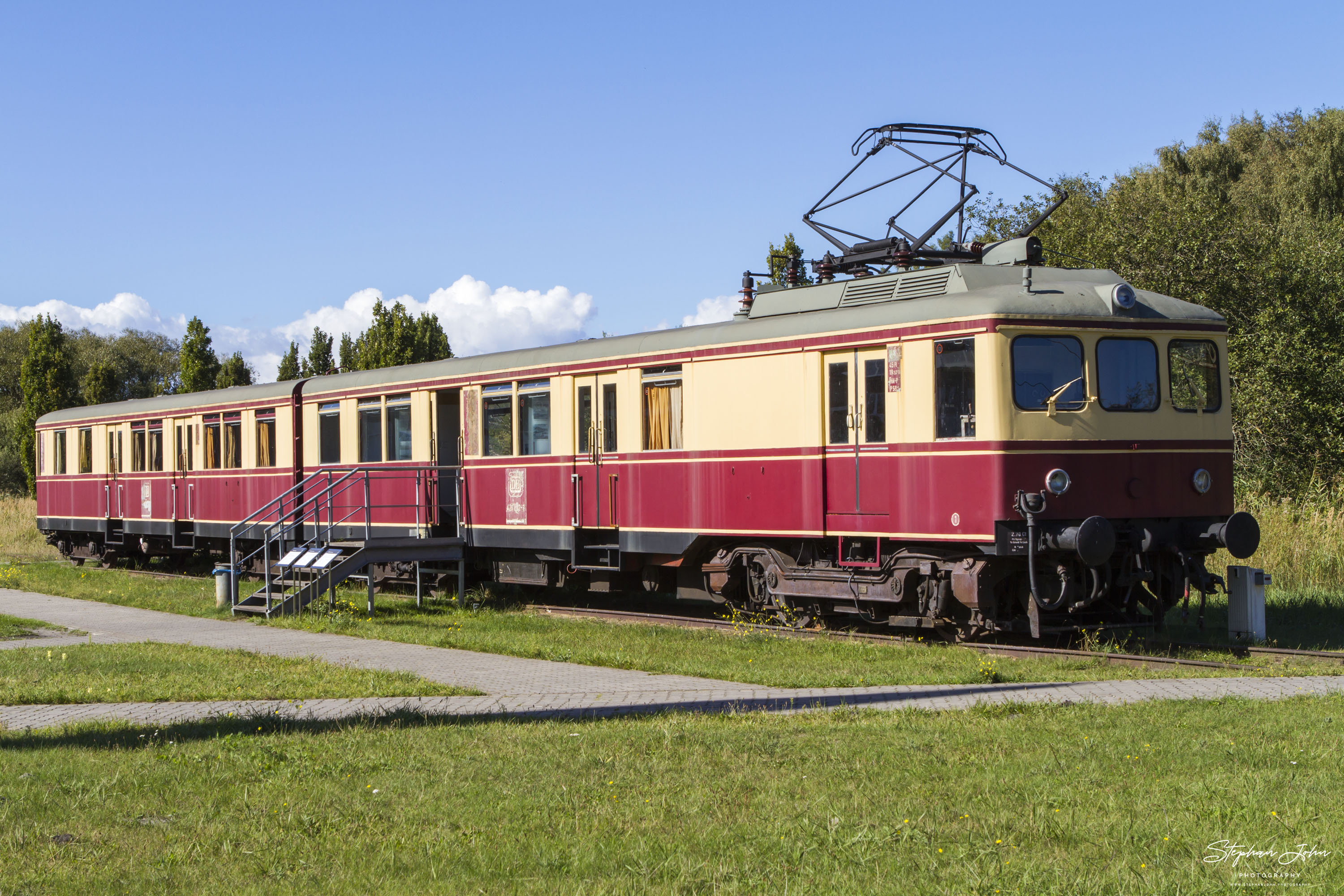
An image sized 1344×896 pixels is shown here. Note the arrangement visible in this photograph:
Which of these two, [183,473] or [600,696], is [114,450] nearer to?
[183,473]

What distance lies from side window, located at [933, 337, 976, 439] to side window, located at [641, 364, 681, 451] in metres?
3.77

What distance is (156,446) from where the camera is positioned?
27094 mm

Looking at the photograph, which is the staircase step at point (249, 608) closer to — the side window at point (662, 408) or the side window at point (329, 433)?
the side window at point (329, 433)

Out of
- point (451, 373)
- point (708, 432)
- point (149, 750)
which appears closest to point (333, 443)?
point (451, 373)

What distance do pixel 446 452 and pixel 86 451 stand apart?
1397cm

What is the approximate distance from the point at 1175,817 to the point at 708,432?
9.79m

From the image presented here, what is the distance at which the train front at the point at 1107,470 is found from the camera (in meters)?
12.8

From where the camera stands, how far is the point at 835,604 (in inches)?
575

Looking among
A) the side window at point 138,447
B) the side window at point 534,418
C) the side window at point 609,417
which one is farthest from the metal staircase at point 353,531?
the side window at point 138,447

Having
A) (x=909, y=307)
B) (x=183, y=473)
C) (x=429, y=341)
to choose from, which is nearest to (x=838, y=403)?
(x=909, y=307)

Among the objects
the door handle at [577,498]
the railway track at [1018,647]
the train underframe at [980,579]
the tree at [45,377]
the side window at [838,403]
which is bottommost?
the railway track at [1018,647]

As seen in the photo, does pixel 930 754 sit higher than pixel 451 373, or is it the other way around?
pixel 451 373

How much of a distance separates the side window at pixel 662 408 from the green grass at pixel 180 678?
523cm

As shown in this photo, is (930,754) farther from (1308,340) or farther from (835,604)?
(1308,340)
